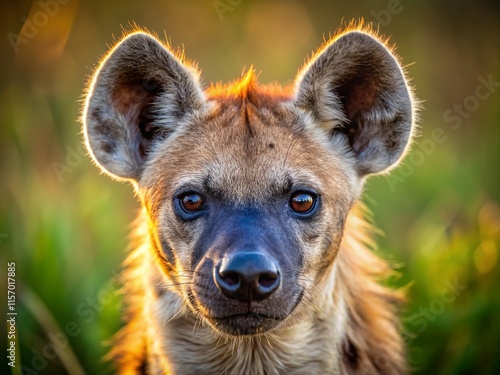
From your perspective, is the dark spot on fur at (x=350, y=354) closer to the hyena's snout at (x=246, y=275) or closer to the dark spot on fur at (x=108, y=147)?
the hyena's snout at (x=246, y=275)

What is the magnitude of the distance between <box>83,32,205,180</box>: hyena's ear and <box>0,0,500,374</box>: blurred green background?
1464 mm

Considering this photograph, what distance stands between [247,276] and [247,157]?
79 cm

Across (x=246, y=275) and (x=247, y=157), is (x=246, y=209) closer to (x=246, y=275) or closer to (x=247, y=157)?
(x=247, y=157)

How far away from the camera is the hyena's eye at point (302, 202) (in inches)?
145

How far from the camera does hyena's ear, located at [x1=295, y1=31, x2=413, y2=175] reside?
12.5 ft

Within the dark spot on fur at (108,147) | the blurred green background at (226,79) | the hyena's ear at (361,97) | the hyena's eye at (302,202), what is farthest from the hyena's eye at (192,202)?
the blurred green background at (226,79)

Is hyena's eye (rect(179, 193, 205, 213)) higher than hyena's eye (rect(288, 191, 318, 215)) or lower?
lower

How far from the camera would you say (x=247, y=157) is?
3689 mm

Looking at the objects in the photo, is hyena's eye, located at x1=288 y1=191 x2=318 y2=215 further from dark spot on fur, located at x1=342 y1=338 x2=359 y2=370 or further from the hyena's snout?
dark spot on fur, located at x1=342 y1=338 x2=359 y2=370

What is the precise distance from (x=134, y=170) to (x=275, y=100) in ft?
3.12

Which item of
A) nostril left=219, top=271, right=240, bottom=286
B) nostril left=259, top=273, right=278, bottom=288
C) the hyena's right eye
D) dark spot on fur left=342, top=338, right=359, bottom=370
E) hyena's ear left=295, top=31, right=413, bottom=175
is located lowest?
dark spot on fur left=342, top=338, right=359, bottom=370

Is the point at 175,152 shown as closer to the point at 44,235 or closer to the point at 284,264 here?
the point at 284,264

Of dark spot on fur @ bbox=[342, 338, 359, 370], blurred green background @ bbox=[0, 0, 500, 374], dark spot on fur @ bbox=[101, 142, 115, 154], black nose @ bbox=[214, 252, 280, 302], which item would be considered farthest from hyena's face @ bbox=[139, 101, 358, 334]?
blurred green background @ bbox=[0, 0, 500, 374]

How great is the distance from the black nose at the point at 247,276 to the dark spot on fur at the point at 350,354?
892mm
